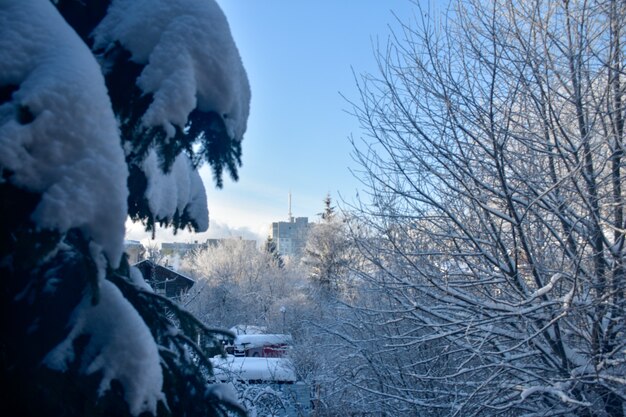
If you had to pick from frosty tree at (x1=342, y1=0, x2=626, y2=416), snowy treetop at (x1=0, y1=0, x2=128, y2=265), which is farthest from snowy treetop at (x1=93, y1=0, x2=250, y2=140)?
frosty tree at (x1=342, y1=0, x2=626, y2=416)

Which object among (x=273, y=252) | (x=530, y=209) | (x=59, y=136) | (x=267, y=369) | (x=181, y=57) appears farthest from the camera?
(x=273, y=252)

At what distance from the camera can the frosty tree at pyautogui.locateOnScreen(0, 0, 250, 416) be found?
1.11m

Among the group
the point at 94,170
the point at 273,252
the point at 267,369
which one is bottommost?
the point at 267,369

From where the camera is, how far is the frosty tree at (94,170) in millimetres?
1111

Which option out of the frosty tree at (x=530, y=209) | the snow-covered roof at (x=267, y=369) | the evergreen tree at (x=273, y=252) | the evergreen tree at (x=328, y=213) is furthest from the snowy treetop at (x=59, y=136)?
the evergreen tree at (x=273, y=252)

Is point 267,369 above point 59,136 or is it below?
below

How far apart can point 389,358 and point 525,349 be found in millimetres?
3532

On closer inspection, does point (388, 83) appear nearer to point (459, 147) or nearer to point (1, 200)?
point (459, 147)

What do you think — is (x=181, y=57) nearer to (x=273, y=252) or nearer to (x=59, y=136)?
(x=59, y=136)

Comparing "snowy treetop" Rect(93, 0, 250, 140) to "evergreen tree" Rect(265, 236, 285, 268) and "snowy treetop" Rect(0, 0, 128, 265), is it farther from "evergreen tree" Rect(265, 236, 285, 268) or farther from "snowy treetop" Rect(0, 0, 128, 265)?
"evergreen tree" Rect(265, 236, 285, 268)

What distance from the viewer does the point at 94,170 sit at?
115 centimetres

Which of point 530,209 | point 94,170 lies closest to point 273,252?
point 530,209

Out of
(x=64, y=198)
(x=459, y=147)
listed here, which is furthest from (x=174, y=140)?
(x=459, y=147)

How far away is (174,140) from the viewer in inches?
57.0
